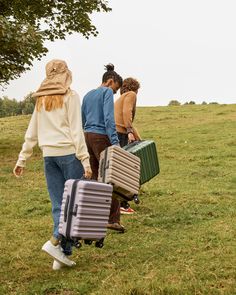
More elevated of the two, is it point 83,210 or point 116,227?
point 83,210

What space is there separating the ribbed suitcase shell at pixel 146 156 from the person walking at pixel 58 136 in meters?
2.81

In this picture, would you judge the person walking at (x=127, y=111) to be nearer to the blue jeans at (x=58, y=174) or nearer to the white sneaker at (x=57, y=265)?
the blue jeans at (x=58, y=174)

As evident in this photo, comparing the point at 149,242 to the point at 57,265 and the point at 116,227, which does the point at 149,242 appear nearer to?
the point at 116,227

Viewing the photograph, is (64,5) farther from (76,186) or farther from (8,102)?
(8,102)

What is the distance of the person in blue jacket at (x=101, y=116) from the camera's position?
795 cm

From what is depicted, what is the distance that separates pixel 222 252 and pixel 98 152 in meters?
2.53

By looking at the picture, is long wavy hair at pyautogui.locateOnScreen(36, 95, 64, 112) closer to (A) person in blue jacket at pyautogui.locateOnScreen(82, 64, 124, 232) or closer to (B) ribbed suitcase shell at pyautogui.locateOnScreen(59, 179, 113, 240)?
(B) ribbed suitcase shell at pyautogui.locateOnScreen(59, 179, 113, 240)

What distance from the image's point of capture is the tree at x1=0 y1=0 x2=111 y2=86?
2031cm

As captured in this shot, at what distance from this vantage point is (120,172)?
7.25m

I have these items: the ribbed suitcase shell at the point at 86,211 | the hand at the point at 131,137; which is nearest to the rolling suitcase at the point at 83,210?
the ribbed suitcase shell at the point at 86,211

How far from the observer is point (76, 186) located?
6.25 m

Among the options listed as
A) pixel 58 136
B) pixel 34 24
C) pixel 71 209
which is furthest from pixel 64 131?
pixel 34 24

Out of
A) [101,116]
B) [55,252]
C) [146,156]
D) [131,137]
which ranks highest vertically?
[101,116]

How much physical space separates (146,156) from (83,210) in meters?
3.78
